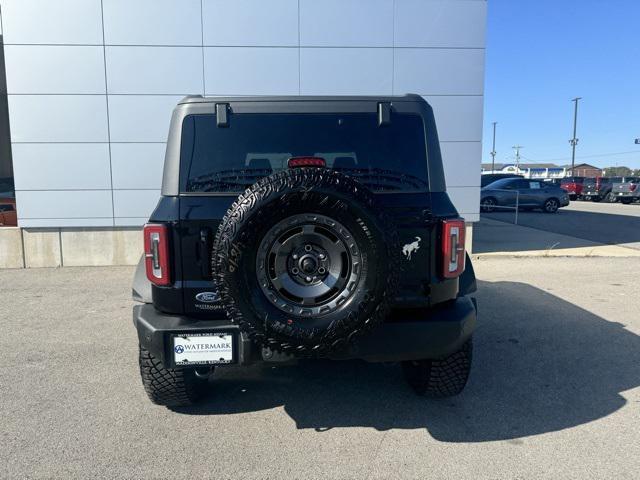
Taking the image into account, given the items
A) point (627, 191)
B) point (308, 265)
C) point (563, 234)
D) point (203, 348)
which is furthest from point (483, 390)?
point (627, 191)

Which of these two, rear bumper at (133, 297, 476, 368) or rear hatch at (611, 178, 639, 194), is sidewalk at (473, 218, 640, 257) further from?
rear hatch at (611, 178, 639, 194)

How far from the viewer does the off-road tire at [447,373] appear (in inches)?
132

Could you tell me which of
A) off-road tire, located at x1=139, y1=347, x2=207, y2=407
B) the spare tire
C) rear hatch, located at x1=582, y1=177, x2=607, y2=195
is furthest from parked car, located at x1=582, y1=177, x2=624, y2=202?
off-road tire, located at x1=139, y1=347, x2=207, y2=407

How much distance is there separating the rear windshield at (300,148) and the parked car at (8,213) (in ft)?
26.0

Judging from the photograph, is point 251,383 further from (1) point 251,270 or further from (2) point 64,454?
(1) point 251,270

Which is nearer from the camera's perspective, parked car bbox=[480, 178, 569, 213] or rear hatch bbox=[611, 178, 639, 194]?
parked car bbox=[480, 178, 569, 213]

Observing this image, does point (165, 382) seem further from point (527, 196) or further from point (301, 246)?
point (527, 196)

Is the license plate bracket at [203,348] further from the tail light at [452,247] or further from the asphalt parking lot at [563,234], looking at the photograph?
the asphalt parking lot at [563,234]

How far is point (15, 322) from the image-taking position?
18.3ft

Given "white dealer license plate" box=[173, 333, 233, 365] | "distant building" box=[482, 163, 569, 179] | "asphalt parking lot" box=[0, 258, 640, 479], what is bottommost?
"asphalt parking lot" box=[0, 258, 640, 479]

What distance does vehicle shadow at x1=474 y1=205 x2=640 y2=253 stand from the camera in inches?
441

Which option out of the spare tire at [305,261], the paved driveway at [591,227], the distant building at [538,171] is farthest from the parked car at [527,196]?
the distant building at [538,171]

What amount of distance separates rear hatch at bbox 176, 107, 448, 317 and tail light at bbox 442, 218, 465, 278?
0.07 m

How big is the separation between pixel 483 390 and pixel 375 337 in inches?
57.5
